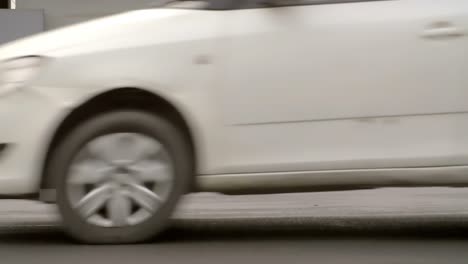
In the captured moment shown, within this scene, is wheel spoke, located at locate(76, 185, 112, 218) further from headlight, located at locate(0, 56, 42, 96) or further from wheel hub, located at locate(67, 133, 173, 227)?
headlight, located at locate(0, 56, 42, 96)

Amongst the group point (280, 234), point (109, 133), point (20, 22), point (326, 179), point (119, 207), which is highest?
point (20, 22)

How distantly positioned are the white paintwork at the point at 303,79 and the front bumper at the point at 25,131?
0.47 feet

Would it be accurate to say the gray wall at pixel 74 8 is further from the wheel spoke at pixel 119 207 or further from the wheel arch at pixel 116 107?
the wheel spoke at pixel 119 207

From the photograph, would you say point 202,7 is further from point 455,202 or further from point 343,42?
point 455,202

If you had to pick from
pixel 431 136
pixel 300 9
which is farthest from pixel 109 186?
pixel 431 136

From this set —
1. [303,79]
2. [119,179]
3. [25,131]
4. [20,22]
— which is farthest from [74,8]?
[303,79]

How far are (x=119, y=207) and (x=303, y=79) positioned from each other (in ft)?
4.62

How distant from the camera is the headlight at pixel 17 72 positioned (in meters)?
4.95

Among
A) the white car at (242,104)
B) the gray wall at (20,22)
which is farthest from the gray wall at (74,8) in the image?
the white car at (242,104)

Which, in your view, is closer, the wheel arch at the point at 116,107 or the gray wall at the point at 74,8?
the wheel arch at the point at 116,107

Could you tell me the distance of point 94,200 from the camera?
16.2 ft

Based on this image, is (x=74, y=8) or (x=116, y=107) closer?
(x=116, y=107)

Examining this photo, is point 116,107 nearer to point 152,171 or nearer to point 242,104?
point 152,171

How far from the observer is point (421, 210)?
23.8ft
